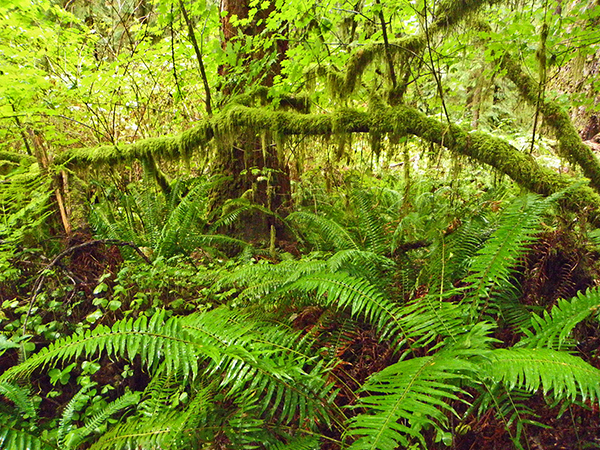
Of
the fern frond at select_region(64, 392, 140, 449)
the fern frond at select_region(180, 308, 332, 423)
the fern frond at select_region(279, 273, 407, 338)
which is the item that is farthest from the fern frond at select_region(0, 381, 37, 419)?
the fern frond at select_region(279, 273, 407, 338)

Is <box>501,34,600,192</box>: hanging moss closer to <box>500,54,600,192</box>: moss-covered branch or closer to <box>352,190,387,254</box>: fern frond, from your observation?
<box>500,54,600,192</box>: moss-covered branch

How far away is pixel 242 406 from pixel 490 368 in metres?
1.07

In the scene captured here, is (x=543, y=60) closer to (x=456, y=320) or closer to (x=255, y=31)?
(x=456, y=320)

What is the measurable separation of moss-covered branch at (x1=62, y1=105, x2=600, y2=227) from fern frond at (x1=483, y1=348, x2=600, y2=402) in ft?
4.89

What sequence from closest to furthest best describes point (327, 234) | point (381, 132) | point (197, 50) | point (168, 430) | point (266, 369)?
1. point (266, 369)
2. point (168, 430)
3. point (381, 132)
4. point (327, 234)
5. point (197, 50)

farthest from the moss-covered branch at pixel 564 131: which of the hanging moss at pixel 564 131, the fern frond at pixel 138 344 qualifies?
the fern frond at pixel 138 344

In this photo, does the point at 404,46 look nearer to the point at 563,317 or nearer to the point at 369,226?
the point at 369,226

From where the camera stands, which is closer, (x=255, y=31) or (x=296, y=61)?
(x=296, y=61)

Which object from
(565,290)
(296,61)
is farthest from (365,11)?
(565,290)

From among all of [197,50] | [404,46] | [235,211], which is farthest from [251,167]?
[404,46]

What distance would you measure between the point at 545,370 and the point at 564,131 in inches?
99.3

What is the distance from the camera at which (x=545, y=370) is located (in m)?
1.17

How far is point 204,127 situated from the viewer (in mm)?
3174

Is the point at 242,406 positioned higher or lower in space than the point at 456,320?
lower
